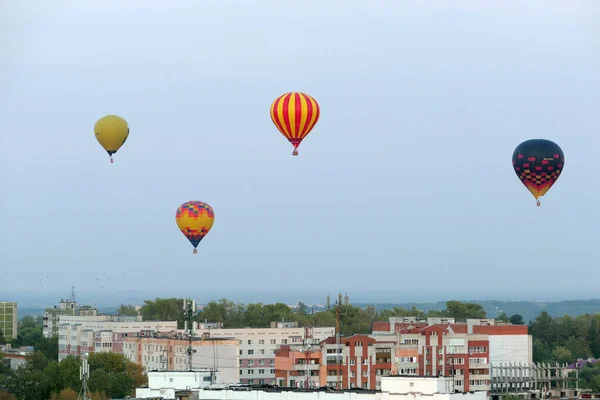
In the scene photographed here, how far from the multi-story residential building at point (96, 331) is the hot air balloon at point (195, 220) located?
3537 centimetres

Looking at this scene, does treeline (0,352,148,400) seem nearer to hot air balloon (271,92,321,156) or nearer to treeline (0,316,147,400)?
treeline (0,316,147,400)

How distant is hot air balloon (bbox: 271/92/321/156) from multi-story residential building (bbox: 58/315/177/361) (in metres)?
50.4

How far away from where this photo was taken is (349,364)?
86.6 m

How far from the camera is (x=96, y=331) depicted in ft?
391

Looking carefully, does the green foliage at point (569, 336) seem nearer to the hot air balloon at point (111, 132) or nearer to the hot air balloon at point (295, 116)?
the hot air balloon at point (111, 132)

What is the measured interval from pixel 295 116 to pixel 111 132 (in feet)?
40.9

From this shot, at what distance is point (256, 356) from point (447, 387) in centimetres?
5129

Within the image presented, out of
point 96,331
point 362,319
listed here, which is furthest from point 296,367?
point 362,319

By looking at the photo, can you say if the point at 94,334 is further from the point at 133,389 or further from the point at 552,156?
the point at 552,156

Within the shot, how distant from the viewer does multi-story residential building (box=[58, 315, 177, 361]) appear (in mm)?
116375

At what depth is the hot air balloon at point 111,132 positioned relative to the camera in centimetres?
A: 7375

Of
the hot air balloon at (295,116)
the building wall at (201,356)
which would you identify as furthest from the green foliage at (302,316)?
the hot air balloon at (295,116)

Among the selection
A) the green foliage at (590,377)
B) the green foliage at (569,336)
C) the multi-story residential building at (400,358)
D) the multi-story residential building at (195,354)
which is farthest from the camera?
the green foliage at (569,336)

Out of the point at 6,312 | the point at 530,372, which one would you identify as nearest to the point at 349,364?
the point at 530,372
